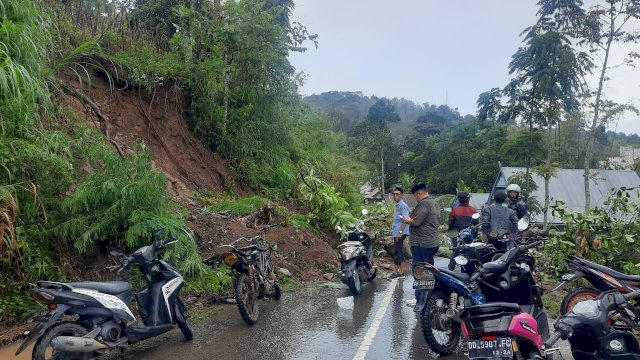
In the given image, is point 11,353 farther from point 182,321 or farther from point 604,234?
point 604,234

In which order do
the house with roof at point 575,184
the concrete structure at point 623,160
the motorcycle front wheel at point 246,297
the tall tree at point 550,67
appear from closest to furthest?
the motorcycle front wheel at point 246,297 → the tall tree at point 550,67 → the house with roof at point 575,184 → the concrete structure at point 623,160

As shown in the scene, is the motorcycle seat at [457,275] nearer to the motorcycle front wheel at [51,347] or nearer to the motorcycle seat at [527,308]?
the motorcycle seat at [527,308]

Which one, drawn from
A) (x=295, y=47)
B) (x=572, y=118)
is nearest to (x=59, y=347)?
(x=295, y=47)

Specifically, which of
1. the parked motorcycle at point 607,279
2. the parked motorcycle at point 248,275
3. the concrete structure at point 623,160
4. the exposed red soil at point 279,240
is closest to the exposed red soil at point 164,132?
the exposed red soil at point 279,240

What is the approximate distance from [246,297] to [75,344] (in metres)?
2.95

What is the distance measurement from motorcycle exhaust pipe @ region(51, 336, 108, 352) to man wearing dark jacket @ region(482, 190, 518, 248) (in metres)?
6.66

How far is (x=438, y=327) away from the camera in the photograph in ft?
20.4

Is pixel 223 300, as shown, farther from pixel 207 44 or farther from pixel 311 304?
pixel 207 44

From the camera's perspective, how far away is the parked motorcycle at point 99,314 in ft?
17.3

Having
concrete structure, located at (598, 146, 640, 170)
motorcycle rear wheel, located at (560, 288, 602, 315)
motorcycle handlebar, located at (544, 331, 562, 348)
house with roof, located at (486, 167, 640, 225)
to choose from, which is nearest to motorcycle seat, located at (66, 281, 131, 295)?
motorcycle handlebar, located at (544, 331, 562, 348)

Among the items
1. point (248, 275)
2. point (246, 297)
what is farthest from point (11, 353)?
point (248, 275)

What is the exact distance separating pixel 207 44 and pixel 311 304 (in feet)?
31.2

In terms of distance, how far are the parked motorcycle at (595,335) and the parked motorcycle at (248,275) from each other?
4.23 metres

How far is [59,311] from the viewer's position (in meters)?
5.33
